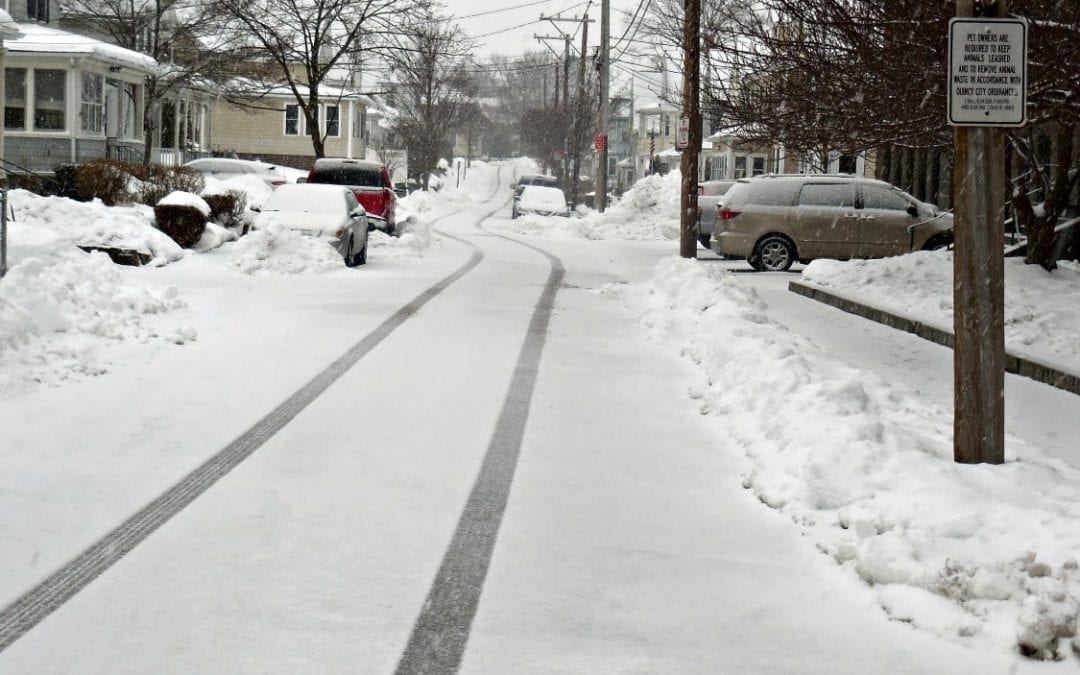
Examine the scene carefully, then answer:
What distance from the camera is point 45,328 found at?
11.0m

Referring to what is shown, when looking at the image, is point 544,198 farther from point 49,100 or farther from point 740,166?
point 740,166

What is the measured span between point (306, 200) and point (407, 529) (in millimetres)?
15754

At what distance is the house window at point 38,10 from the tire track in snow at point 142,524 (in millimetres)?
38276

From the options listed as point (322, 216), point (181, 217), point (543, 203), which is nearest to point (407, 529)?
point (322, 216)

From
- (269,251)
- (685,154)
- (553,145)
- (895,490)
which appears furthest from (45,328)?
(553,145)

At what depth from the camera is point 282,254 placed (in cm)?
1962

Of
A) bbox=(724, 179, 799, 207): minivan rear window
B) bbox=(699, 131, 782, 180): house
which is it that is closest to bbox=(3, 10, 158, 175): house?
bbox=(724, 179, 799, 207): minivan rear window

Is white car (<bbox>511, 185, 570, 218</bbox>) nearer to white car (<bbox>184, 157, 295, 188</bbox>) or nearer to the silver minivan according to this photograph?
white car (<bbox>184, 157, 295, 188</bbox>)

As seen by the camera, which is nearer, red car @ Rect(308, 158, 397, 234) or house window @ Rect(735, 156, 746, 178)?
red car @ Rect(308, 158, 397, 234)

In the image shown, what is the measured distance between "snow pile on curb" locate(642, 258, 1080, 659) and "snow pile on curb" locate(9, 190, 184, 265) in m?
12.0

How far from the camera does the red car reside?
87.1 feet

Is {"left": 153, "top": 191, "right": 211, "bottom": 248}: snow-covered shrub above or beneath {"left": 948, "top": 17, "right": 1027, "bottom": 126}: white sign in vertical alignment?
beneath

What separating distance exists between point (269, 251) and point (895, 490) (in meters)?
14.5

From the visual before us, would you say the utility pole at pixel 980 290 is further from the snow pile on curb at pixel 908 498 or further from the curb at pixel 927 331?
the curb at pixel 927 331
